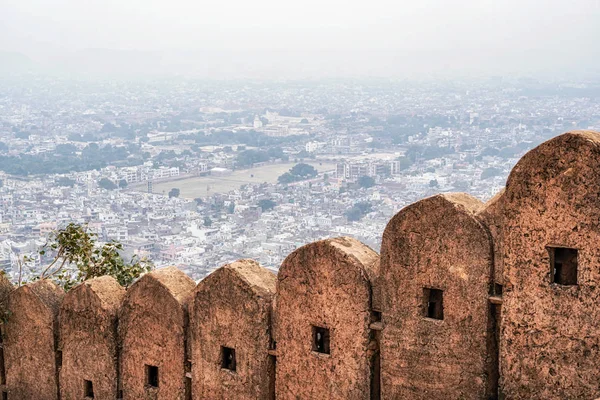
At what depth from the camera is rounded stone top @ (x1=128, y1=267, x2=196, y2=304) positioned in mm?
8750

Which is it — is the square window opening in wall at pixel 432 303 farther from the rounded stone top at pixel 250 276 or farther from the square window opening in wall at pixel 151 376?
the square window opening in wall at pixel 151 376

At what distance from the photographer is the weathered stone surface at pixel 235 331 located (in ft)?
26.7

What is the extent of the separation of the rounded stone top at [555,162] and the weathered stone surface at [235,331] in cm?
259

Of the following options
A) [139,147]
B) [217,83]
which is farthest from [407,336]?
[217,83]

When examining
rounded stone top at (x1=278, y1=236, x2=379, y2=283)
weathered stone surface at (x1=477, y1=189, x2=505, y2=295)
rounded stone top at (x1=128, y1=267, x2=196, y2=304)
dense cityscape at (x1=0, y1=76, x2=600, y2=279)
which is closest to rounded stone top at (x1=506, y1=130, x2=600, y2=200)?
weathered stone surface at (x1=477, y1=189, x2=505, y2=295)

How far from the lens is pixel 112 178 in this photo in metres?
72.4

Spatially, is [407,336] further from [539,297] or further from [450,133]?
[450,133]

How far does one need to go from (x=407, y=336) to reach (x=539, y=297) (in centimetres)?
117

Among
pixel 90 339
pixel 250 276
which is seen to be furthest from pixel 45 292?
pixel 250 276

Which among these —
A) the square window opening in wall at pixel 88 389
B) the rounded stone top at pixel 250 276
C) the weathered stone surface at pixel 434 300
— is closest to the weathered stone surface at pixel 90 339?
the square window opening in wall at pixel 88 389

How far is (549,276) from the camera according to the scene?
21.4 ft

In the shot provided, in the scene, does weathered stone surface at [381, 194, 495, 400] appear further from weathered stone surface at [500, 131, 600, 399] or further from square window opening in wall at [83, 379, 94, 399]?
square window opening in wall at [83, 379, 94, 399]

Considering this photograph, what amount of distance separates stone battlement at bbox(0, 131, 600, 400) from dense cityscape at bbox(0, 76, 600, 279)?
15530 mm

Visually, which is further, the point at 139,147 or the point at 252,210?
the point at 139,147
